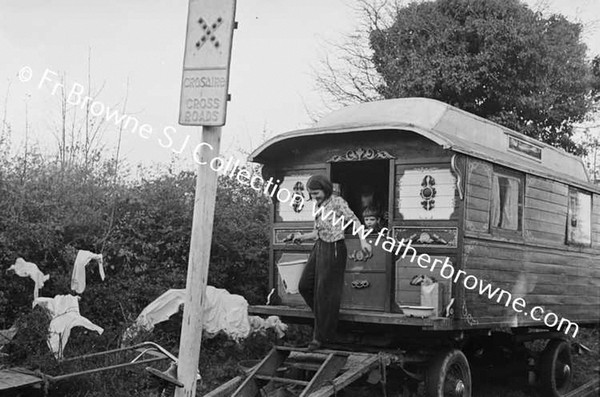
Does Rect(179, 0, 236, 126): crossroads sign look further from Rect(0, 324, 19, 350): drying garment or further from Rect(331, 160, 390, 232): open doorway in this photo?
Rect(331, 160, 390, 232): open doorway

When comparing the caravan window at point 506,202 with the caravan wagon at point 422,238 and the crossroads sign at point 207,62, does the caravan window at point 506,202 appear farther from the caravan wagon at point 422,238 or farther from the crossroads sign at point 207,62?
the crossroads sign at point 207,62

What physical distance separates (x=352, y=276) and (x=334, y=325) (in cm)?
66

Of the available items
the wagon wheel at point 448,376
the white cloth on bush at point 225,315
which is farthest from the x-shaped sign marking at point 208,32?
the white cloth on bush at point 225,315

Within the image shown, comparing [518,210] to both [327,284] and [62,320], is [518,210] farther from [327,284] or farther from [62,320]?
[62,320]

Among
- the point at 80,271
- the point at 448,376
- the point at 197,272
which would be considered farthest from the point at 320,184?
the point at 80,271

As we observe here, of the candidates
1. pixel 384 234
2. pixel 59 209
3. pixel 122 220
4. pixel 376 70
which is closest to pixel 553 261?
pixel 384 234

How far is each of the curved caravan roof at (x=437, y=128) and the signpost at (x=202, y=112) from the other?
2618mm

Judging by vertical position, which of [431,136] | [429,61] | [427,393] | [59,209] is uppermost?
[429,61]

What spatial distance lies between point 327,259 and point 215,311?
92.5 inches

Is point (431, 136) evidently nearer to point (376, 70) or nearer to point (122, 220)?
point (122, 220)

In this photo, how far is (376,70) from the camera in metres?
19.4

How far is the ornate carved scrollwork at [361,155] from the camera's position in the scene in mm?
7777

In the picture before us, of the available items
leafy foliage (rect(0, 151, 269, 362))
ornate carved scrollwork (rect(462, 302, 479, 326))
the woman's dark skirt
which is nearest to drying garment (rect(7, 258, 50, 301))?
leafy foliage (rect(0, 151, 269, 362))

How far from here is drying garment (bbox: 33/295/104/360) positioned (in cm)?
746
